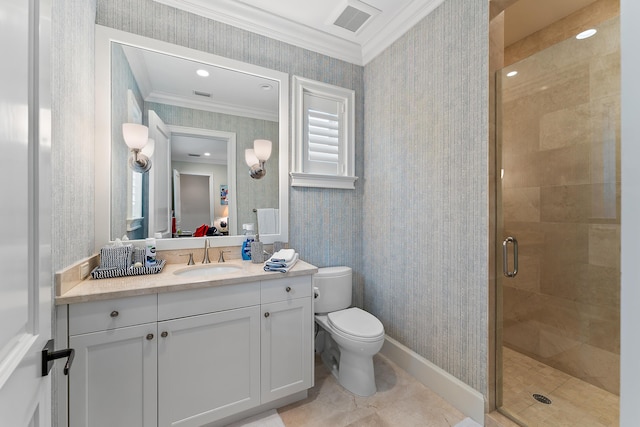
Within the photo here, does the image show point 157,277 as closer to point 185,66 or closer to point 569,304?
point 185,66

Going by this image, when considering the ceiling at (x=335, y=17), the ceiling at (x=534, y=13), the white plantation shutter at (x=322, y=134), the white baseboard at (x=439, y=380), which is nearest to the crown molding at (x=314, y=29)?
the ceiling at (x=335, y=17)

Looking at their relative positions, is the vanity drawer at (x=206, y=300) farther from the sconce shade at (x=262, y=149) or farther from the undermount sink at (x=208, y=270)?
the sconce shade at (x=262, y=149)

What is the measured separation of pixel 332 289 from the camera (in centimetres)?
215

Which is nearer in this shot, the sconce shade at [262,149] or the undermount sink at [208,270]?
the undermount sink at [208,270]

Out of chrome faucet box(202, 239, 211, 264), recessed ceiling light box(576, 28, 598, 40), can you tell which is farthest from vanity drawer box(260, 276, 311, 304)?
recessed ceiling light box(576, 28, 598, 40)

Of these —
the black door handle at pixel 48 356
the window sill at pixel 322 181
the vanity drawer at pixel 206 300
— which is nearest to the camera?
the black door handle at pixel 48 356

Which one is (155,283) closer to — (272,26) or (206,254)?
(206,254)

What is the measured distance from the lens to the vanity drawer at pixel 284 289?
161 cm

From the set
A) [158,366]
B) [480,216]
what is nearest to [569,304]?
[480,216]

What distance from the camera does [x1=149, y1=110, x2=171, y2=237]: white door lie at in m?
1.82

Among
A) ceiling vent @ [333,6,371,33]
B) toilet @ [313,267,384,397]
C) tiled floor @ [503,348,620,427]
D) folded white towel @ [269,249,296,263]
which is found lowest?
tiled floor @ [503,348,620,427]

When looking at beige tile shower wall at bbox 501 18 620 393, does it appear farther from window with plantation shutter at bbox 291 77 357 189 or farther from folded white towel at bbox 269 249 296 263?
folded white towel at bbox 269 249 296 263

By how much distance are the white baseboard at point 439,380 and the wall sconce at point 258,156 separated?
1.73 meters

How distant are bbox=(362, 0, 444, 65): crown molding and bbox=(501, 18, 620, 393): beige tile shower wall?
0.74 meters
